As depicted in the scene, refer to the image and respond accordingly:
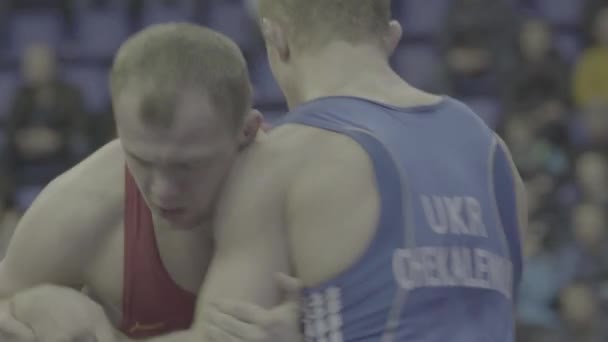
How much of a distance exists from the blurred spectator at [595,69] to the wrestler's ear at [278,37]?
6168mm

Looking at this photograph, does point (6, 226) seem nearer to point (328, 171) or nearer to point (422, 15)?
point (422, 15)

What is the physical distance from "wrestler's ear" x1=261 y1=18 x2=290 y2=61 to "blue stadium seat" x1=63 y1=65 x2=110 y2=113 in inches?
241

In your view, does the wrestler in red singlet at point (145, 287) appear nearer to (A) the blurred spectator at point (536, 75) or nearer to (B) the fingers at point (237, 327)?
(B) the fingers at point (237, 327)

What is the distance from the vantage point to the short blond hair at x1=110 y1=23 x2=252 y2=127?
2.95m

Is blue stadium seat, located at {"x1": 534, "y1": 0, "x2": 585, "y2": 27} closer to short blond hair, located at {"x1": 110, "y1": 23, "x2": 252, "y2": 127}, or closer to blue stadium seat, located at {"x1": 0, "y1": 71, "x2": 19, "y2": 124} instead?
blue stadium seat, located at {"x1": 0, "y1": 71, "x2": 19, "y2": 124}

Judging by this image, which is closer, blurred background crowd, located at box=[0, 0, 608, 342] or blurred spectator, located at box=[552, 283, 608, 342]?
blurred spectator, located at box=[552, 283, 608, 342]

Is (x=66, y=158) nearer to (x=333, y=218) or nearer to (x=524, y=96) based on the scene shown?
(x=524, y=96)

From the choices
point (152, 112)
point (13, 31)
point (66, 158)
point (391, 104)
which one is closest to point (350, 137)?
point (391, 104)

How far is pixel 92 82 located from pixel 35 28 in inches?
25.1

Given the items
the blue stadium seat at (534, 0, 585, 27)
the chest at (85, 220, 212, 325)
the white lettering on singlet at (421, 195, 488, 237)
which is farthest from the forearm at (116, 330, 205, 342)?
the blue stadium seat at (534, 0, 585, 27)

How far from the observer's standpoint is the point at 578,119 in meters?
9.10

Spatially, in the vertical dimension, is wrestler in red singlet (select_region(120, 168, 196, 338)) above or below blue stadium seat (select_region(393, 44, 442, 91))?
above

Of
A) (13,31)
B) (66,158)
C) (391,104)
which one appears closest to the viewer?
(391,104)

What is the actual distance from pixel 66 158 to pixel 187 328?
555cm
